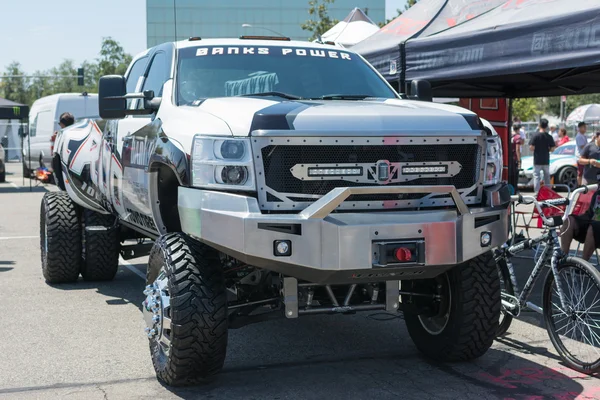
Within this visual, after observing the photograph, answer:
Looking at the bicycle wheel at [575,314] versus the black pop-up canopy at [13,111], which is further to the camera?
the black pop-up canopy at [13,111]

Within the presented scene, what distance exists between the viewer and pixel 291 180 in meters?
4.47

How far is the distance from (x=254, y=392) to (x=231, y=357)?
2.69 ft

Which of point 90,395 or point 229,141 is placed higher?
point 229,141

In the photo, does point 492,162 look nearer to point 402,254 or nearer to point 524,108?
point 402,254

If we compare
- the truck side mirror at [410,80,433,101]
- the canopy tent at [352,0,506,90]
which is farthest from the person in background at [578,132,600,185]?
the truck side mirror at [410,80,433,101]

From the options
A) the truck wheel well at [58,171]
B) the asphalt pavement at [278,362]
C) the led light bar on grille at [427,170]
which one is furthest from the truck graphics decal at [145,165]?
the truck wheel well at [58,171]

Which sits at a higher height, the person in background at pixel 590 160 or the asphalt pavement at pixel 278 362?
the person in background at pixel 590 160

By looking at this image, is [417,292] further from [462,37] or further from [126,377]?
[462,37]

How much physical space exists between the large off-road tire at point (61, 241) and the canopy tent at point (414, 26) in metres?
3.73

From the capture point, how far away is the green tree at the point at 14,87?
109 meters

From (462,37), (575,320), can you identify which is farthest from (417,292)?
(462,37)

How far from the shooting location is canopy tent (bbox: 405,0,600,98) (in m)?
6.66

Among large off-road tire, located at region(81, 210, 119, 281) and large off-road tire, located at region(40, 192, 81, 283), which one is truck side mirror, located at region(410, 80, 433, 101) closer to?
large off-road tire, located at region(81, 210, 119, 281)

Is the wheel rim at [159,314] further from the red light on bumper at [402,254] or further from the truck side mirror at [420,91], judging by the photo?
the truck side mirror at [420,91]
